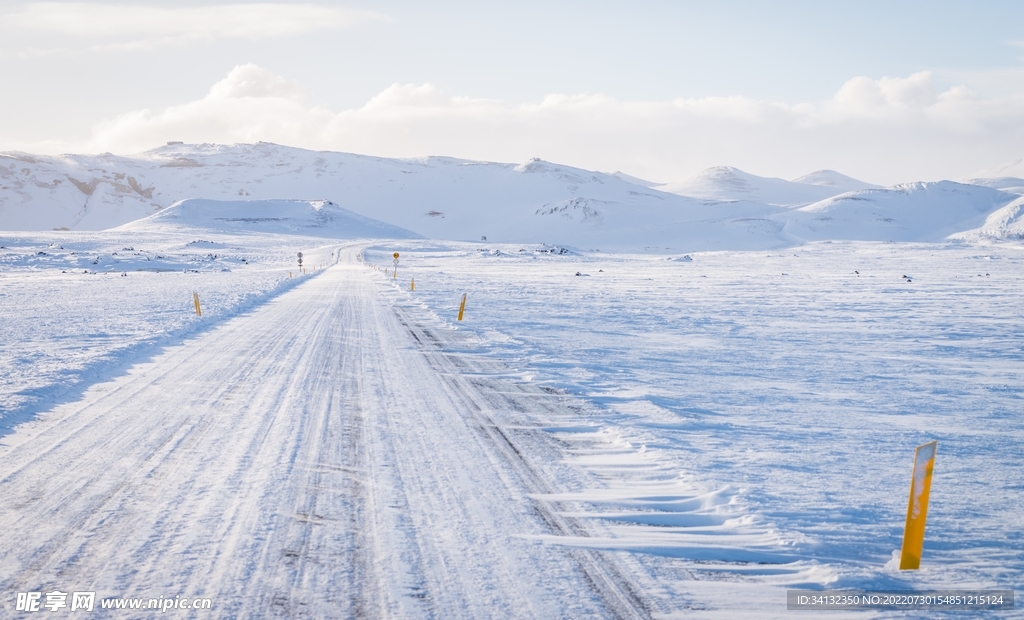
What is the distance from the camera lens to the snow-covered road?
430 cm

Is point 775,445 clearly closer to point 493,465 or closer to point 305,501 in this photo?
point 493,465

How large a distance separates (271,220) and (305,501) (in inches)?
6992

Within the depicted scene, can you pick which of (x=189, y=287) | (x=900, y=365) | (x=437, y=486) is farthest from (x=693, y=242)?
(x=437, y=486)

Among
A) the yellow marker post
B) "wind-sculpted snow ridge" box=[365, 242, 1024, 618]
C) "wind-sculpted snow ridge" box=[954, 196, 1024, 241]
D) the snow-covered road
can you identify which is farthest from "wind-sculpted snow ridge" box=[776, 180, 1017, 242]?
the yellow marker post

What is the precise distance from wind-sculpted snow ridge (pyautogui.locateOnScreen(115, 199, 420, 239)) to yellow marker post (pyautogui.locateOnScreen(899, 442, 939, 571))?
155125mm

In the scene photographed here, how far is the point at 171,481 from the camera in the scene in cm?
616

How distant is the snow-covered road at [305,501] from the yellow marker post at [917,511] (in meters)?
2.02

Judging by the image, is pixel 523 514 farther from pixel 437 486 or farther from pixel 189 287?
pixel 189 287

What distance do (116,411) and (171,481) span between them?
129 inches

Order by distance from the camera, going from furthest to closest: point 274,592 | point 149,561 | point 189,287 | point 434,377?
point 189,287
point 434,377
point 149,561
point 274,592

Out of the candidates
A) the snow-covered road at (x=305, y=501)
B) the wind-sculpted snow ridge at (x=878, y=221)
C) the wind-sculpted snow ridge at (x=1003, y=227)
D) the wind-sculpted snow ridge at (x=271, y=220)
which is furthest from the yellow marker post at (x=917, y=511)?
the wind-sculpted snow ridge at (x=878, y=221)

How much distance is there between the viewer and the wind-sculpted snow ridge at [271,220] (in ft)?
519

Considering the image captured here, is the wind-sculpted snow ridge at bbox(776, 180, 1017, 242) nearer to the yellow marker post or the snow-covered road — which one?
the snow-covered road

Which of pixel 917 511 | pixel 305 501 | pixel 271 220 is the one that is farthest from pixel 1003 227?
pixel 305 501
